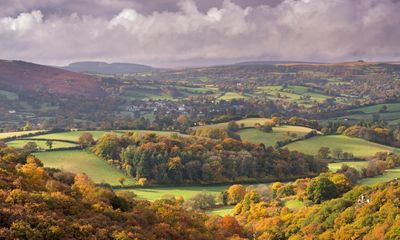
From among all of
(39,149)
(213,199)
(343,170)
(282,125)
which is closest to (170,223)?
(213,199)

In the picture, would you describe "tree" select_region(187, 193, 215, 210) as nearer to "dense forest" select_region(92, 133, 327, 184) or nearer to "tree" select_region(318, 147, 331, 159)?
"dense forest" select_region(92, 133, 327, 184)

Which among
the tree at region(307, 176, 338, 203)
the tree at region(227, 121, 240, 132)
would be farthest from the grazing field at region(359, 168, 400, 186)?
the tree at region(227, 121, 240, 132)

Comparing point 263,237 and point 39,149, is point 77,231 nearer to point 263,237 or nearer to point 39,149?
point 263,237

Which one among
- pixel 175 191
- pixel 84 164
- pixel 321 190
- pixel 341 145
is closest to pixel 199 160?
pixel 175 191

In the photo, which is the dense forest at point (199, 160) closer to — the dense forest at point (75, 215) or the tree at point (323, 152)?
the tree at point (323, 152)

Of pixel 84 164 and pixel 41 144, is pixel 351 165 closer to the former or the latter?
pixel 84 164

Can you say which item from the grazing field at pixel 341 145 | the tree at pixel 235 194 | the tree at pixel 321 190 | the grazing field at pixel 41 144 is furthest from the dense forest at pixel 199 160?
the tree at pixel 321 190
